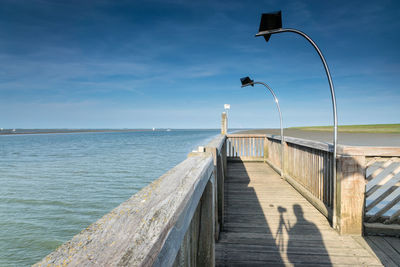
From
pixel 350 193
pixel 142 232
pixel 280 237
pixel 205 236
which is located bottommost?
pixel 280 237

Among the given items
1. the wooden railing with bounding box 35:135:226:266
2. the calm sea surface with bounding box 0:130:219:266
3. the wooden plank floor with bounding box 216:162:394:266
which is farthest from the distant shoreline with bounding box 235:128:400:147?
the wooden railing with bounding box 35:135:226:266

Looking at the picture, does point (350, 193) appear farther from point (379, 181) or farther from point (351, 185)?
point (379, 181)

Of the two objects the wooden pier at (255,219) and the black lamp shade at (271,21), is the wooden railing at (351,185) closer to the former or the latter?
the wooden pier at (255,219)

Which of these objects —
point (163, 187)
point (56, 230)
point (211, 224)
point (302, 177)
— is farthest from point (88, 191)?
point (163, 187)

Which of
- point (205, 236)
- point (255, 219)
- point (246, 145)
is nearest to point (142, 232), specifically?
point (205, 236)

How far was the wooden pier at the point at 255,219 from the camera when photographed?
23.1 inches

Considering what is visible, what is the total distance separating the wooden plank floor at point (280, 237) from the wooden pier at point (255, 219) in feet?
0.04

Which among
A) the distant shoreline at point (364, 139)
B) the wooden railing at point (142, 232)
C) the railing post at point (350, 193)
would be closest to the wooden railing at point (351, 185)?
the railing post at point (350, 193)

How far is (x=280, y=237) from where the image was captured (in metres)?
3.11

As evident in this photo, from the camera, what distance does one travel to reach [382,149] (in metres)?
2.93

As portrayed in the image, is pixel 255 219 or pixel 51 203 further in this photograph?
pixel 51 203

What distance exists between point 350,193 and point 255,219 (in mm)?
1387

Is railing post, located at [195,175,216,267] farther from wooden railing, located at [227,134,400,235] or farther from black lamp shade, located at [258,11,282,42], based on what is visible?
black lamp shade, located at [258,11,282,42]

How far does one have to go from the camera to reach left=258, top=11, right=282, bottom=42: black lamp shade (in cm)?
352
